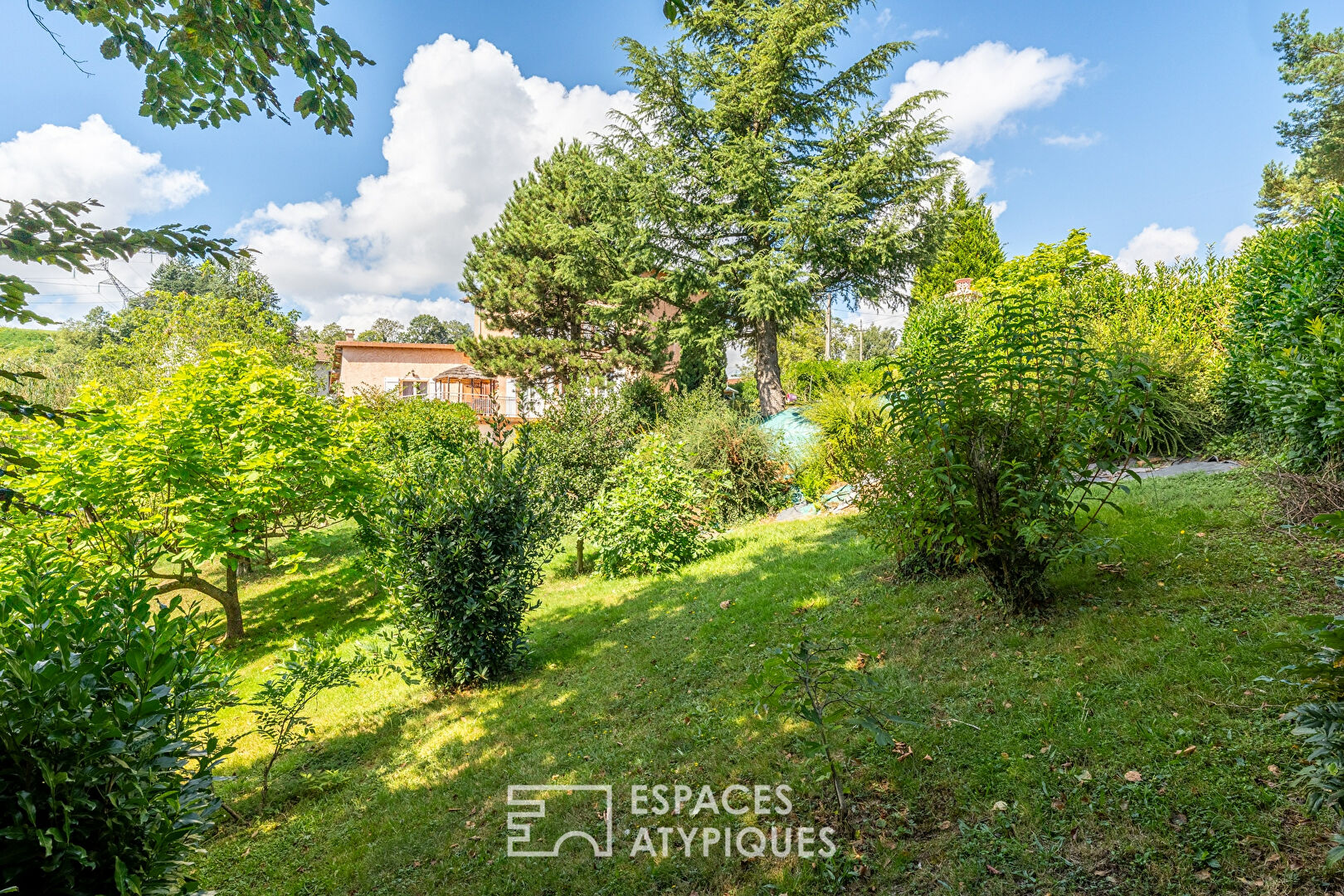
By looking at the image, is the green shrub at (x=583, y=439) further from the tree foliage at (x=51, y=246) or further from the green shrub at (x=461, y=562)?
the tree foliage at (x=51, y=246)

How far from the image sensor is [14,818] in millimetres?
1424

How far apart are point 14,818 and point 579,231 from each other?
17651 mm

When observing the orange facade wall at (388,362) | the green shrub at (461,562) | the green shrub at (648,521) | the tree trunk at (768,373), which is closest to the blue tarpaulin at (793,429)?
the tree trunk at (768,373)

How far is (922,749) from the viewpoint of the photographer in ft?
9.70

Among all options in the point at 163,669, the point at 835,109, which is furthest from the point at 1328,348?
the point at 835,109

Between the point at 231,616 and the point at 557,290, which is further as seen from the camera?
the point at 557,290

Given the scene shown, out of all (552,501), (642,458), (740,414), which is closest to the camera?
(552,501)

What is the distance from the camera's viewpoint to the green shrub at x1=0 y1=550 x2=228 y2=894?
4.85 ft

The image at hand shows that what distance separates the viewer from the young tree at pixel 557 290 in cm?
1781

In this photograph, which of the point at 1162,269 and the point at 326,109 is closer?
the point at 326,109

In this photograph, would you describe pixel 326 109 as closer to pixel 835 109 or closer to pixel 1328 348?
pixel 1328 348

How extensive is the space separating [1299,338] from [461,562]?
7.79 m

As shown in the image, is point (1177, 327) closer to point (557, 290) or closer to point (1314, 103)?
point (557, 290)

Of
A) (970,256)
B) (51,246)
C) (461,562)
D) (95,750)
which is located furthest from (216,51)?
(970,256)
